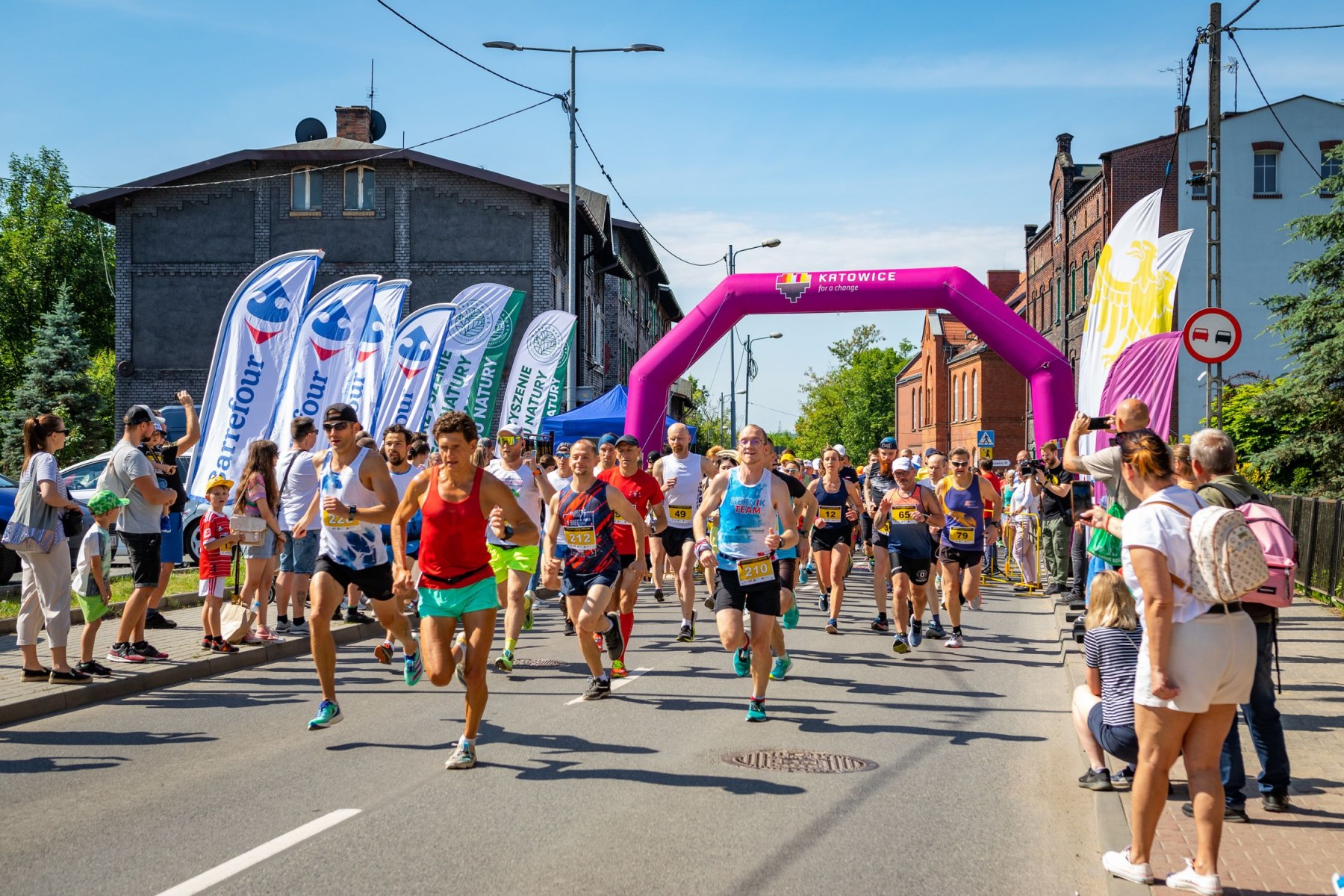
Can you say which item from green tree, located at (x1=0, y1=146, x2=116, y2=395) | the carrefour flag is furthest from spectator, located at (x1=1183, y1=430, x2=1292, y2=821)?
green tree, located at (x1=0, y1=146, x2=116, y2=395)

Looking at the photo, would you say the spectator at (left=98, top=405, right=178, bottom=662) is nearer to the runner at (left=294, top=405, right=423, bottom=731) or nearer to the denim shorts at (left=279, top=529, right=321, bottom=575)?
the denim shorts at (left=279, top=529, right=321, bottom=575)

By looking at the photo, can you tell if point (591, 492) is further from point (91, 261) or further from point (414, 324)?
point (91, 261)

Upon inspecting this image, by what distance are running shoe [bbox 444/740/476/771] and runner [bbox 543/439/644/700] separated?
2249 millimetres

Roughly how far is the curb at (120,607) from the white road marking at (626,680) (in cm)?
503

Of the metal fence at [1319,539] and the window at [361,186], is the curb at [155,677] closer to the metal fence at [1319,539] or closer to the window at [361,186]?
the metal fence at [1319,539]

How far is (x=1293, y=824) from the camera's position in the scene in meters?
5.66

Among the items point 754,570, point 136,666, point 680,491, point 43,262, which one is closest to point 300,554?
point 136,666

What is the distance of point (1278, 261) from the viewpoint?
4356cm

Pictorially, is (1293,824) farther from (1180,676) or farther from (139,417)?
(139,417)

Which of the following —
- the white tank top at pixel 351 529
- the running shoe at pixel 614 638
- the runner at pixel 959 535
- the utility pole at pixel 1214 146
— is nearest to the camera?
the white tank top at pixel 351 529

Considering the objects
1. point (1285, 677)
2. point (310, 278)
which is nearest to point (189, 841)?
point (1285, 677)

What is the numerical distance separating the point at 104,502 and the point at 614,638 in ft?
13.0

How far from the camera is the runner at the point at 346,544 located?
782 centimetres

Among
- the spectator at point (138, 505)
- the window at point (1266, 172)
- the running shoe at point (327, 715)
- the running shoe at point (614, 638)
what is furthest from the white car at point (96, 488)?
the window at point (1266, 172)
